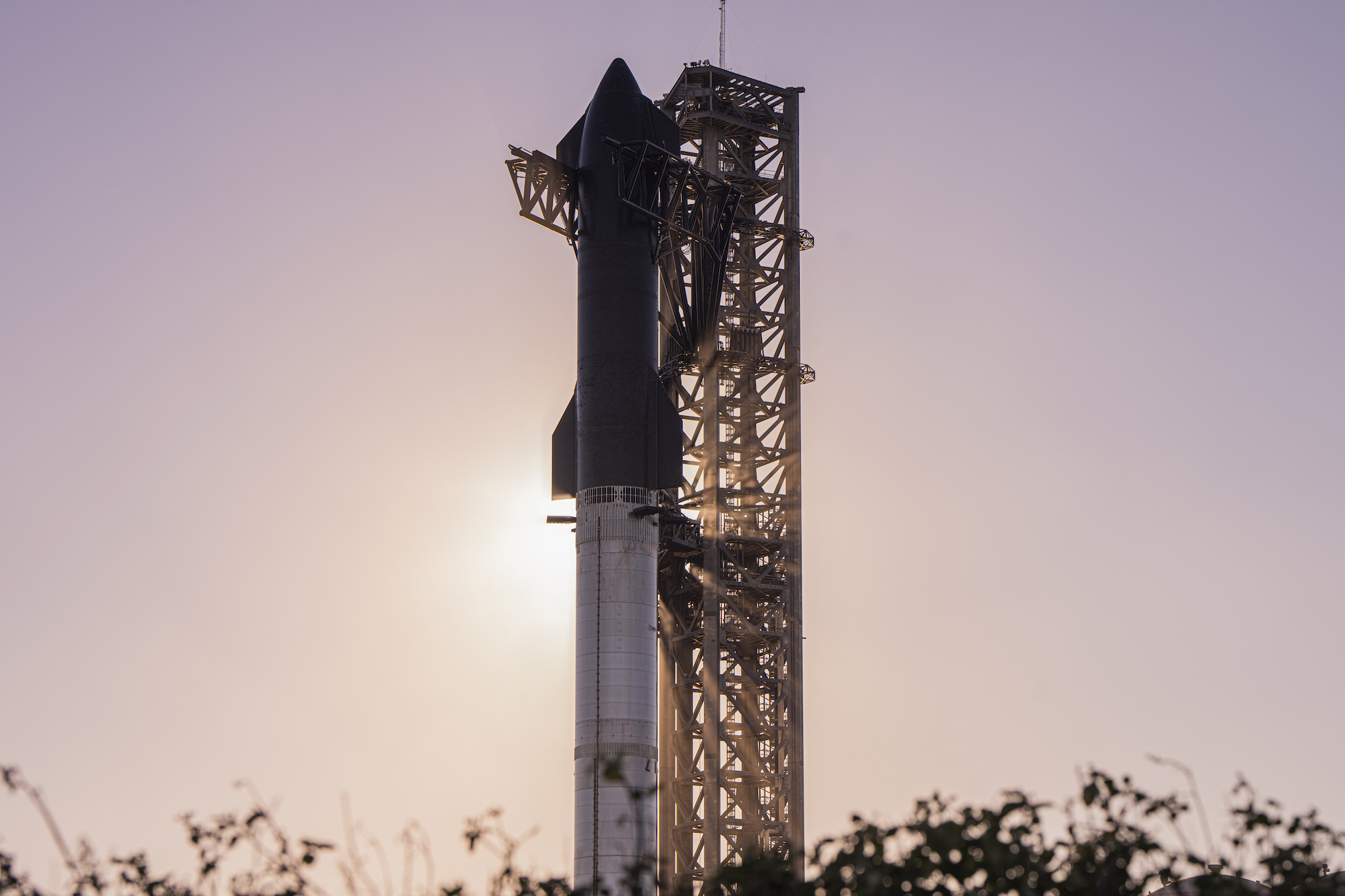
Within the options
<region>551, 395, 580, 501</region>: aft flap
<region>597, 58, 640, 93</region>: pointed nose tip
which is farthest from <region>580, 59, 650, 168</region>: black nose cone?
<region>551, 395, 580, 501</region>: aft flap

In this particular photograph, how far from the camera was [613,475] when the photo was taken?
64688 millimetres

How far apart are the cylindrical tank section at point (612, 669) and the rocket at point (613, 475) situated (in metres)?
0.05

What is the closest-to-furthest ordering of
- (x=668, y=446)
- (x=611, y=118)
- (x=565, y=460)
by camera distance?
(x=668, y=446) < (x=565, y=460) < (x=611, y=118)

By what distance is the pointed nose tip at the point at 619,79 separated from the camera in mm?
70938

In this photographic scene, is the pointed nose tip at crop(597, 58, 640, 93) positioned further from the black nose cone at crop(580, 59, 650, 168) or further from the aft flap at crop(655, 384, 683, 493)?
the aft flap at crop(655, 384, 683, 493)

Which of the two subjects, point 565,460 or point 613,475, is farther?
point 565,460

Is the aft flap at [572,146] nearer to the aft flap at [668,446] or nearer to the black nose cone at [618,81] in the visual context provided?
the black nose cone at [618,81]

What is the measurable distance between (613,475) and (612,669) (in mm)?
7351

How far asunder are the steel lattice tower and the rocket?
531 centimetres

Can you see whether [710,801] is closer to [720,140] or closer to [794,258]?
[794,258]

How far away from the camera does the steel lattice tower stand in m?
76.2

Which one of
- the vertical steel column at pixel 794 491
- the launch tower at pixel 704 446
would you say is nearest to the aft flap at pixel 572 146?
the launch tower at pixel 704 446

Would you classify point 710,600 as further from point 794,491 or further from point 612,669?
point 612,669

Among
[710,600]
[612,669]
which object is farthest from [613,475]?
[710,600]
